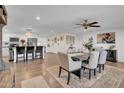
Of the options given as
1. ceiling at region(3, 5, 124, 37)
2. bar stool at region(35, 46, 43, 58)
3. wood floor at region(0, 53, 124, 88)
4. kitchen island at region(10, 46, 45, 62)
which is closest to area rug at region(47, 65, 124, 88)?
wood floor at region(0, 53, 124, 88)

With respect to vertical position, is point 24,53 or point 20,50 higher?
point 20,50

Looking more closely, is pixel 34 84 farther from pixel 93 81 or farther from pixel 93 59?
pixel 93 59

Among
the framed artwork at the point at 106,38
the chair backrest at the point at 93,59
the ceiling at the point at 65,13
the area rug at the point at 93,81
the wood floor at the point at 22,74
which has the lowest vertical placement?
the area rug at the point at 93,81

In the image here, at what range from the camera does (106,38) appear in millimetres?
6766

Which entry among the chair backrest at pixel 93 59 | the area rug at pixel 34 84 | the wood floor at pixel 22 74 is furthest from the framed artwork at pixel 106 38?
the area rug at pixel 34 84

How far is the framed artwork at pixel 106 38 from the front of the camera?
644 centimetres

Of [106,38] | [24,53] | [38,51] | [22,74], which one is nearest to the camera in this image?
[22,74]

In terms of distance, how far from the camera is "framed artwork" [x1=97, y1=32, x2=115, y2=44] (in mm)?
6441

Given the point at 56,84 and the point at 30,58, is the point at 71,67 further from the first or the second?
the point at 30,58

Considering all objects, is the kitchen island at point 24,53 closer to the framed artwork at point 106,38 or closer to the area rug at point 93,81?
the area rug at point 93,81

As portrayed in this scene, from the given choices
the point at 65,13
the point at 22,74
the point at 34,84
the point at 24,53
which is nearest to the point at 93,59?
the point at 65,13

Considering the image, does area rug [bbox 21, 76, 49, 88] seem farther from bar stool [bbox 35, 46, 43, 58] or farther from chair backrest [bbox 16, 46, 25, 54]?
bar stool [bbox 35, 46, 43, 58]

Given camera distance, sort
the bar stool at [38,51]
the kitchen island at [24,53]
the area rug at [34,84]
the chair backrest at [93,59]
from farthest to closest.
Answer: the bar stool at [38,51], the kitchen island at [24,53], the chair backrest at [93,59], the area rug at [34,84]

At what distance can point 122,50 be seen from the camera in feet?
19.7
